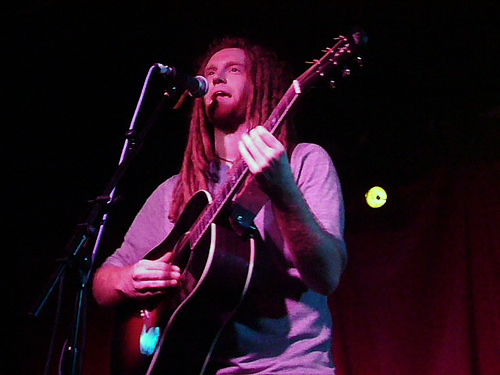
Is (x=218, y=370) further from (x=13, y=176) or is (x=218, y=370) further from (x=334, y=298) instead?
(x=13, y=176)

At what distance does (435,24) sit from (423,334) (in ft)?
6.03

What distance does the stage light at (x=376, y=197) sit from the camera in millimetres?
3994

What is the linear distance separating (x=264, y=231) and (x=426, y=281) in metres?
2.00

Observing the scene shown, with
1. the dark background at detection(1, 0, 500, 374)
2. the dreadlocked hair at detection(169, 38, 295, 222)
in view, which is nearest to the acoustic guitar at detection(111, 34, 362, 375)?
the dreadlocked hair at detection(169, 38, 295, 222)

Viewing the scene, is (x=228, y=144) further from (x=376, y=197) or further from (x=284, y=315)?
(x=376, y=197)

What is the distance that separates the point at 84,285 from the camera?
180cm

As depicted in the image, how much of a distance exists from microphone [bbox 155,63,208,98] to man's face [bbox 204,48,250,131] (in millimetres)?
384

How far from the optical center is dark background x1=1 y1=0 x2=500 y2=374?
3654mm

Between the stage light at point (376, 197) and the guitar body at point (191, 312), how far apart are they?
79.6 inches

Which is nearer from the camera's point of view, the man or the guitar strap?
the man

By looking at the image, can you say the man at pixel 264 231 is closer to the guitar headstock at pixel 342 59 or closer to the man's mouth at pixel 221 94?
the man's mouth at pixel 221 94

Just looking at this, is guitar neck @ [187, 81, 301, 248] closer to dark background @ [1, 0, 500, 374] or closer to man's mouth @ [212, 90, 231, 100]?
man's mouth @ [212, 90, 231, 100]

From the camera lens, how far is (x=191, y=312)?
1990 millimetres

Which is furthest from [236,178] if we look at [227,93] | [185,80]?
[227,93]
